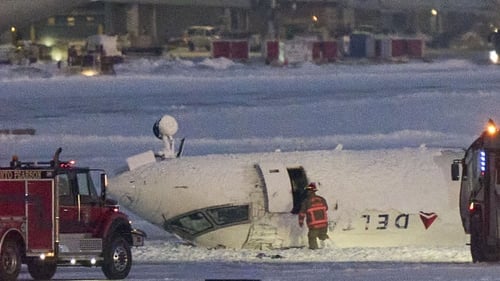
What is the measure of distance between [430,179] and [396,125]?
1258cm

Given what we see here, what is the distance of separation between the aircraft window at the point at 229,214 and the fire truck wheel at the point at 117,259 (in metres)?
5.28

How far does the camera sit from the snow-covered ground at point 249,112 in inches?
1115

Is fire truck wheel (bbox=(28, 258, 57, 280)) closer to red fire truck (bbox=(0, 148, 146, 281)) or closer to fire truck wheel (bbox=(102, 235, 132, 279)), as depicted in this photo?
red fire truck (bbox=(0, 148, 146, 281))

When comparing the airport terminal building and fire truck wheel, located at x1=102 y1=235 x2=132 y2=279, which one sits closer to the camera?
fire truck wheel, located at x1=102 y1=235 x2=132 y2=279

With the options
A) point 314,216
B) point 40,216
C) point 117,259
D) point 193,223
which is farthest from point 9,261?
point 314,216

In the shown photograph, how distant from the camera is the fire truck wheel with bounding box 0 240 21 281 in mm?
15180

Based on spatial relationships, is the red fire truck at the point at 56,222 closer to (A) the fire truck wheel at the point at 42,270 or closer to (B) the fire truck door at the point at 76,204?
(B) the fire truck door at the point at 76,204

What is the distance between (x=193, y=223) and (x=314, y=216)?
206 cm

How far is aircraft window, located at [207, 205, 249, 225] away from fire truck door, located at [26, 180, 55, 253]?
20.4 ft

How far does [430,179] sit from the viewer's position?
2198cm

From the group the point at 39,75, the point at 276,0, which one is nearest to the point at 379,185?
the point at 39,75

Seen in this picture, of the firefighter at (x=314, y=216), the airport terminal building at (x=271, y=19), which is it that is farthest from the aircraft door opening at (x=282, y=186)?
the airport terminal building at (x=271, y=19)

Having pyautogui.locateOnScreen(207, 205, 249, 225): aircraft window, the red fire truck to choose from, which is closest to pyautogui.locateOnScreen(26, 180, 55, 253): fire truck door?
the red fire truck

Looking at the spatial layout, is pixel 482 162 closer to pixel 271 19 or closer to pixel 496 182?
pixel 496 182
